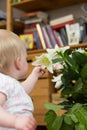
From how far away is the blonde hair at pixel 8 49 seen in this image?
1043 millimetres

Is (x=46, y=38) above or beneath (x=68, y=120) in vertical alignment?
above

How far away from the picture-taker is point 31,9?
2938mm

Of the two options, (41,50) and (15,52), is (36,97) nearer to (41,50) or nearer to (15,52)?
(41,50)

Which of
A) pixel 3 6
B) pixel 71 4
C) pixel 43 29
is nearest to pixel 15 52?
pixel 43 29

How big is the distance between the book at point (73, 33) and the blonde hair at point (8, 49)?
53.9 inches

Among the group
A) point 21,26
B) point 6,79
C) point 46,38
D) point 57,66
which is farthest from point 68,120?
point 21,26

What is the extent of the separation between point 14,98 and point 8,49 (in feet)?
0.63

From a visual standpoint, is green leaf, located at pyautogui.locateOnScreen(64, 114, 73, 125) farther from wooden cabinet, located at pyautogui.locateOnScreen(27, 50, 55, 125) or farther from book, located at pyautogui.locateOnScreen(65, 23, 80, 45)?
book, located at pyautogui.locateOnScreen(65, 23, 80, 45)

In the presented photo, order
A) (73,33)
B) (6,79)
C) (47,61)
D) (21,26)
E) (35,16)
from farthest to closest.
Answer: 1. (21,26)
2. (35,16)
3. (73,33)
4. (6,79)
5. (47,61)

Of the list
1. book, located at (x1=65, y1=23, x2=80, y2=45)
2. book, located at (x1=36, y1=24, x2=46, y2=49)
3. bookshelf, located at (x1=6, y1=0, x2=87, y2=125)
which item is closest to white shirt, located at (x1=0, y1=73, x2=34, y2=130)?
bookshelf, located at (x1=6, y1=0, x2=87, y2=125)

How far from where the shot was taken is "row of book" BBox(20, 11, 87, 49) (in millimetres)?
2438

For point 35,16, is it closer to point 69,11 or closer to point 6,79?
point 69,11

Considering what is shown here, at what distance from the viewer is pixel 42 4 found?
2787 mm

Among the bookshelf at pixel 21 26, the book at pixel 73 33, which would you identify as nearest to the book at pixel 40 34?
the bookshelf at pixel 21 26
